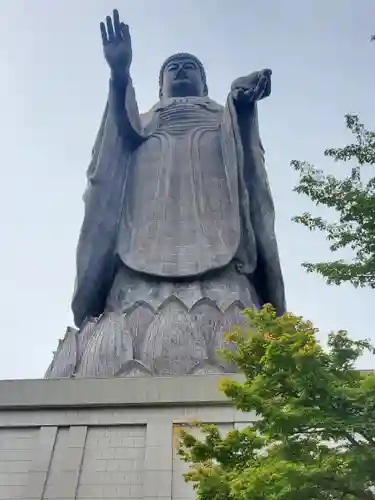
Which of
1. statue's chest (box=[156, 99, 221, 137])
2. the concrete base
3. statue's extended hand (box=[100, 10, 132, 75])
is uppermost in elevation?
statue's chest (box=[156, 99, 221, 137])

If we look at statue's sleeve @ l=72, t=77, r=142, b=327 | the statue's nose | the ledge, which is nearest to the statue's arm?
statue's sleeve @ l=72, t=77, r=142, b=327

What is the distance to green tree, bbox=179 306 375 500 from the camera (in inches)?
140

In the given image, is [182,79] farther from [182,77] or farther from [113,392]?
[113,392]

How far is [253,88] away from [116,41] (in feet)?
5.67

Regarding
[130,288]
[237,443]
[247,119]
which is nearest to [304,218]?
[237,443]

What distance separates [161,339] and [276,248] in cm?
256

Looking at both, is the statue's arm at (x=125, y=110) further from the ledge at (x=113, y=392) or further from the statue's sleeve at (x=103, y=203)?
the ledge at (x=113, y=392)

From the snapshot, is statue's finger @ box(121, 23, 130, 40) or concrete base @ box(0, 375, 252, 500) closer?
concrete base @ box(0, 375, 252, 500)

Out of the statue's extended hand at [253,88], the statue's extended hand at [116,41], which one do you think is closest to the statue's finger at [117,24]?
the statue's extended hand at [116,41]

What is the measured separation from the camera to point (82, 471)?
5.64 metres

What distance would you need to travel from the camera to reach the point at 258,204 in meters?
9.52

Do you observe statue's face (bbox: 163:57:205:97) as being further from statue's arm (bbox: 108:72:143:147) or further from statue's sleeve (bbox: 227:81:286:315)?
statue's sleeve (bbox: 227:81:286:315)

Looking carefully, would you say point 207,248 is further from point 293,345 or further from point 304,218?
point 293,345

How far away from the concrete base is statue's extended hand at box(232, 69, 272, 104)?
4023 mm
